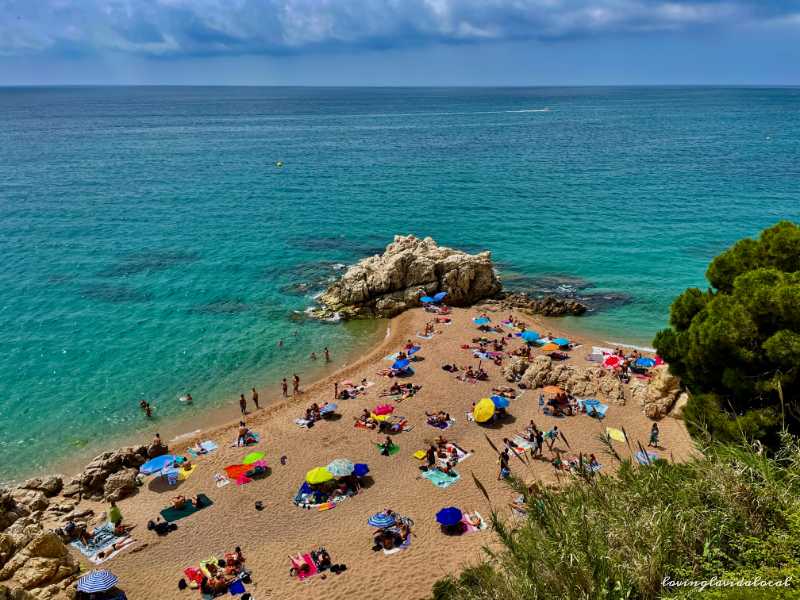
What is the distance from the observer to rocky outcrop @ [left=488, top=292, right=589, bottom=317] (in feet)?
139

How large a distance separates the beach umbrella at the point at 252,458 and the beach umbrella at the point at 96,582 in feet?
25.9

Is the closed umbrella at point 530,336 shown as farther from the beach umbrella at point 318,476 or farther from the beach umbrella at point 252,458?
the beach umbrella at point 252,458

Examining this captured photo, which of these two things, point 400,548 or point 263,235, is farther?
point 263,235

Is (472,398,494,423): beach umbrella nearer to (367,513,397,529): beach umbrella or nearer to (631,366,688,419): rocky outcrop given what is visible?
(631,366,688,419): rocky outcrop

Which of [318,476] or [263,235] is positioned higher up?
[263,235]

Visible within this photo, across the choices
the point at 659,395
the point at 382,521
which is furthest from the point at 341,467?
the point at 659,395

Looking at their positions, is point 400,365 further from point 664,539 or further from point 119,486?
point 664,539

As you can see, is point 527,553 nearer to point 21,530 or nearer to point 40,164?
point 21,530

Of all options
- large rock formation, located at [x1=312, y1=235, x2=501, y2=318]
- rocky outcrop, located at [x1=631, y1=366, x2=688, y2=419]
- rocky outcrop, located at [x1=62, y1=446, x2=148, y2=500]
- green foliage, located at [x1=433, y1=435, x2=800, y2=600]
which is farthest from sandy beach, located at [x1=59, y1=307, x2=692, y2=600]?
large rock formation, located at [x1=312, y1=235, x2=501, y2=318]

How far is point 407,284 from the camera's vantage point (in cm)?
4453

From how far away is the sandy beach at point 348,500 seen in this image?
19062mm

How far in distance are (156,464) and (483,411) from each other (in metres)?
15.7

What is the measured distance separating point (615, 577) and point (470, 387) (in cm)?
2185

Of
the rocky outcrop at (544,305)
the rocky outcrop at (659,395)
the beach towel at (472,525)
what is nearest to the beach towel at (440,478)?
the beach towel at (472,525)
